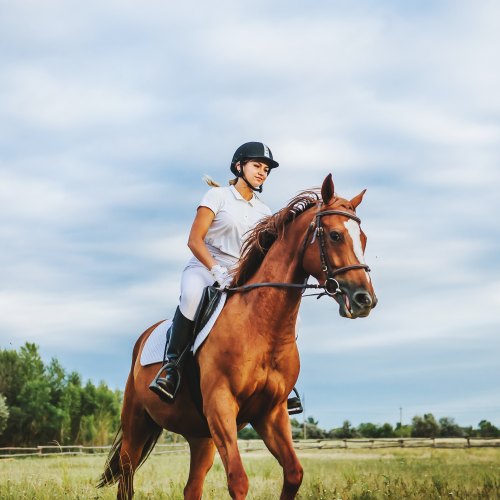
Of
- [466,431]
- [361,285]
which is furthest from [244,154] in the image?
[466,431]

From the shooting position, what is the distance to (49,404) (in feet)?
211

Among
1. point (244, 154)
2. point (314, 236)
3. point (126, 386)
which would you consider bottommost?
point (126, 386)

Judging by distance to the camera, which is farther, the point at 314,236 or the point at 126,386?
the point at 126,386

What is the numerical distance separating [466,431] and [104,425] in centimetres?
3159

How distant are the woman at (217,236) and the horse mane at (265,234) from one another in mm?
218

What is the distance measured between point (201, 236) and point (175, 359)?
1.28m

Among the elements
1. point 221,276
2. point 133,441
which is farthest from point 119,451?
point 221,276

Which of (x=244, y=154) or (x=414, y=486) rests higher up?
(x=244, y=154)

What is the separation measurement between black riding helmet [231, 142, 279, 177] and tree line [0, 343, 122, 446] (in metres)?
57.1

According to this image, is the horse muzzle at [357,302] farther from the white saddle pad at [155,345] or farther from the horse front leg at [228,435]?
the white saddle pad at [155,345]

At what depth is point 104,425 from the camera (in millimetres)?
65688

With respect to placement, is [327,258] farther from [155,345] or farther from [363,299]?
[155,345]

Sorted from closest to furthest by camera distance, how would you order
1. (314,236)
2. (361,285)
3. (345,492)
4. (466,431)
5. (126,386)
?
1. (361,285)
2. (314,236)
3. (126,386)
4. (345,492)
5. (466,431)

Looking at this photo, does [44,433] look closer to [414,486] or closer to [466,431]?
[466,431]
